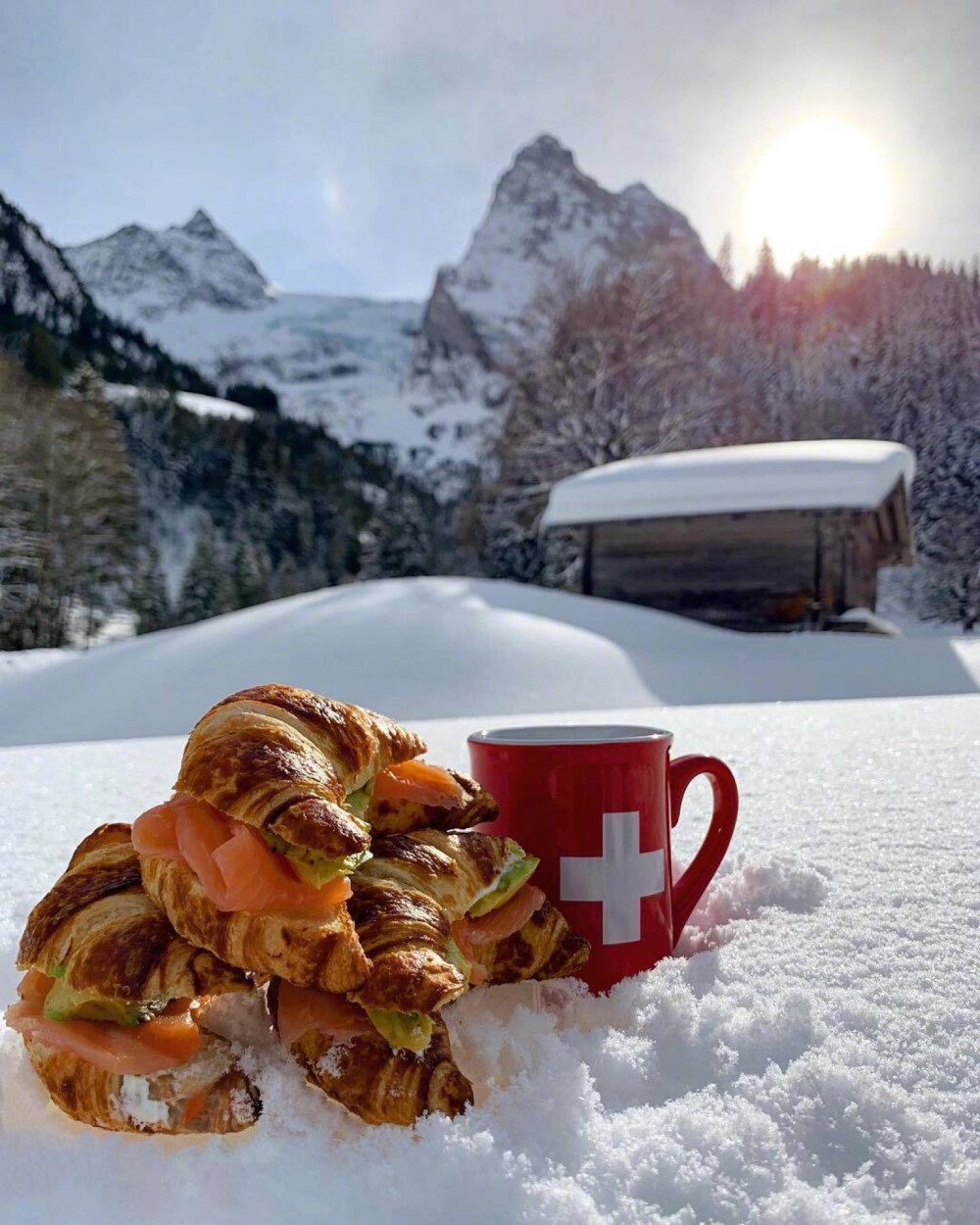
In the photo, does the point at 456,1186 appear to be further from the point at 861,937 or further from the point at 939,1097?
the point at 861,937

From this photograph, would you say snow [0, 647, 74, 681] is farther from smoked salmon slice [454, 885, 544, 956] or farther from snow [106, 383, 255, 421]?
snow [106, 383, 255, 421]

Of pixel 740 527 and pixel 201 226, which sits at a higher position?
pixel 201 226

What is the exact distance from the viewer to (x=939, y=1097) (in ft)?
2.32

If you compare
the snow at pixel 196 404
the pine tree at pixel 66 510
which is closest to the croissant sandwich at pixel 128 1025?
the pine tree at pixel 66 510

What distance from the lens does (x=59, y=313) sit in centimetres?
4853

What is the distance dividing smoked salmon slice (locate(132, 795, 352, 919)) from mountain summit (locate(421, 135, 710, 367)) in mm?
83846

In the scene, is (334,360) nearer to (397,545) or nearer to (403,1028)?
(397,545)

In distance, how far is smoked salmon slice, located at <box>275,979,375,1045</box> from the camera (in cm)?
65

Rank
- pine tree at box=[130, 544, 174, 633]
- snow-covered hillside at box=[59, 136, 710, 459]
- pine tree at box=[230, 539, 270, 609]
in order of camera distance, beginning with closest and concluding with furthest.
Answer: pine tree at box=[130, 544, 174, 633] → pine tree at box=[230, 539, 270, 609] → snow-covered hillside at box=[59, 136, 710, 459]

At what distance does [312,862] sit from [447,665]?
452 cm

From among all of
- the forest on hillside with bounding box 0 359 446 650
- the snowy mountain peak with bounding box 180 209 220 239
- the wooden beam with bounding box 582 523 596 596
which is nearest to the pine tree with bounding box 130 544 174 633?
the forest on hillside with bounding box 0 359 446 650

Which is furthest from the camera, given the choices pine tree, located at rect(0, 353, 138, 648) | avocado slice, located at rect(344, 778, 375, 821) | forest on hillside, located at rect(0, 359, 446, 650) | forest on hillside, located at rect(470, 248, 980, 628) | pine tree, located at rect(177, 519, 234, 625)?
pine tree, located at rect(177, 519, 234, 625)

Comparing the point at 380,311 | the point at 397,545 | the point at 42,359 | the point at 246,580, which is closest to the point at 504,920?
the point at 397,545

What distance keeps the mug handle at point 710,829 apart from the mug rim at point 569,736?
80 millimetres
